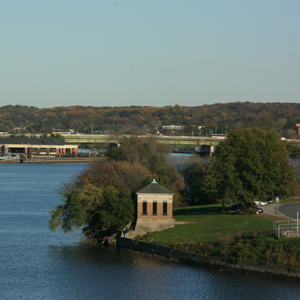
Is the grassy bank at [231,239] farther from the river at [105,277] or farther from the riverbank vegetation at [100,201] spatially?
the riverbank vegetation at [100,201]

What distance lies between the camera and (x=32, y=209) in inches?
2635

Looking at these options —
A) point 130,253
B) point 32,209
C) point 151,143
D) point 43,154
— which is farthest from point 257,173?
point 43,154

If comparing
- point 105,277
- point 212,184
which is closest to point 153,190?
point 212,184

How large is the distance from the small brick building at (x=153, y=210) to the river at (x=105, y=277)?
11.1 ft

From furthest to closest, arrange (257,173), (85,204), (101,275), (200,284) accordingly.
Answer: (257,173) < (85,204) < (101,275) < (200,284)

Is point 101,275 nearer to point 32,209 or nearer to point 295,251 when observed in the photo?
point 295,251

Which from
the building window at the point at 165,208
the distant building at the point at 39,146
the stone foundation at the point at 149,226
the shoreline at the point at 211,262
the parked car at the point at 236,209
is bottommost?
the distant building at the point at 39,146

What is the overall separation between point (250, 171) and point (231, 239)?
14086 mm

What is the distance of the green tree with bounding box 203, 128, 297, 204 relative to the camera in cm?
5106

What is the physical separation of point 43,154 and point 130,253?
160m

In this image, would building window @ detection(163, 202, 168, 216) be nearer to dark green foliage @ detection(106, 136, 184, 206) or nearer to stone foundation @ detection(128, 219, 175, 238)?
stone foundation @ detection(128, 219, 175, 238)

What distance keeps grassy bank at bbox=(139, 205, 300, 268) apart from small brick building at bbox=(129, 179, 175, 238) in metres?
1.02

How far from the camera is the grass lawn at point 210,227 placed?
136ft

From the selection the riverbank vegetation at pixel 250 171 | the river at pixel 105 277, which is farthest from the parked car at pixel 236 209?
the river at pixel 105 277
